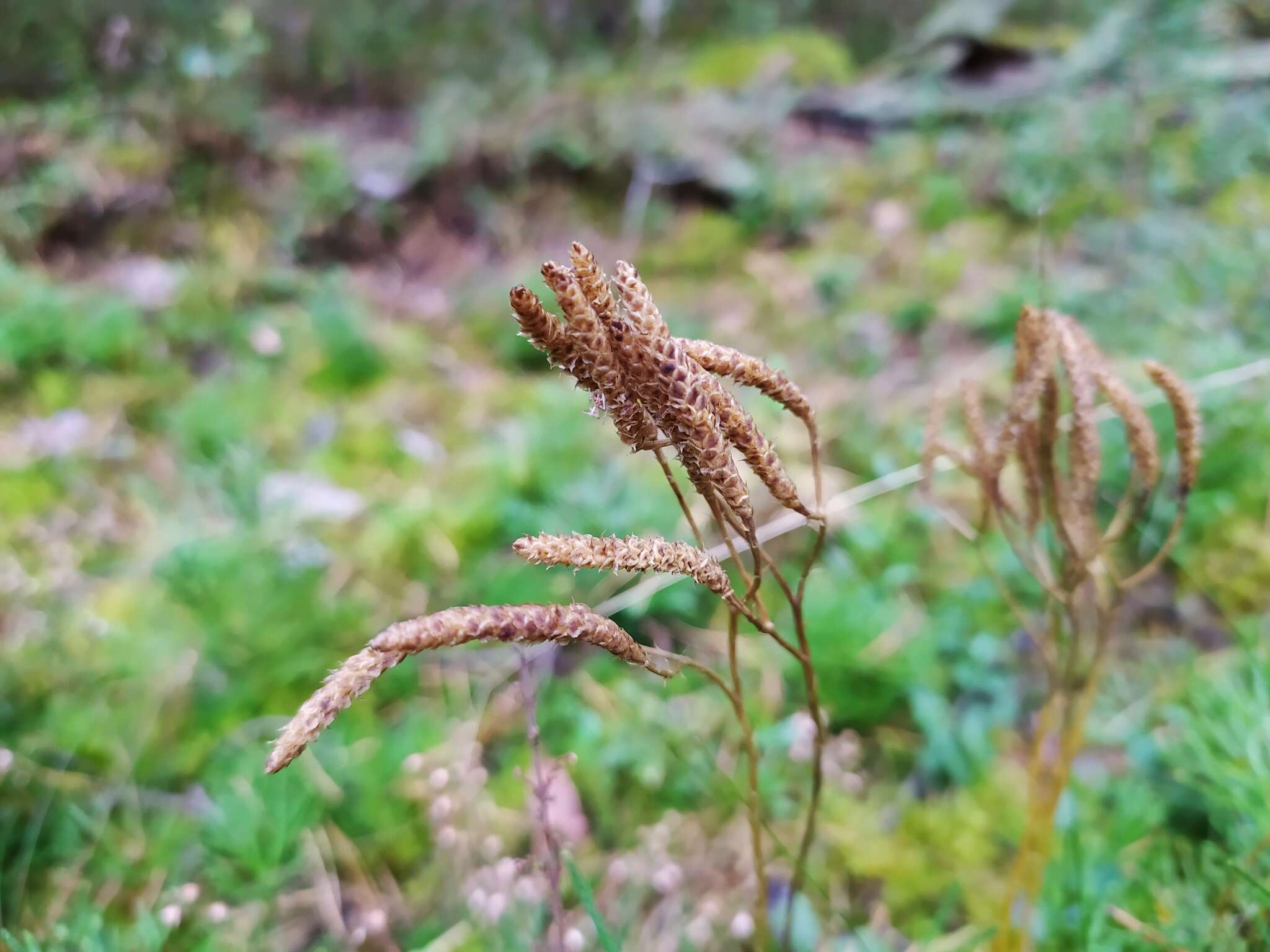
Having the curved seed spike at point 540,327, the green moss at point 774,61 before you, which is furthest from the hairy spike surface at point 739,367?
the green moss at point 774,61

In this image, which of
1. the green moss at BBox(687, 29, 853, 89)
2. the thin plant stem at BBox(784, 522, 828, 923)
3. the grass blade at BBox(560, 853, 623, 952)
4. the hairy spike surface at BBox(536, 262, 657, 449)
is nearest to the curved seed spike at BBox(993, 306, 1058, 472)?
the thin plant stem at BBox(784, 522, 828, 923)

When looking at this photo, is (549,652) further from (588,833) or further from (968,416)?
(968,416)

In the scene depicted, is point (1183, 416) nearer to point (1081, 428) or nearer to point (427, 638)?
point (1081, 428)

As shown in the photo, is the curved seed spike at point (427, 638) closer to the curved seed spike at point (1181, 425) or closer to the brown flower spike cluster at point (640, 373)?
the brown flower spike cluster at point (640, 373)

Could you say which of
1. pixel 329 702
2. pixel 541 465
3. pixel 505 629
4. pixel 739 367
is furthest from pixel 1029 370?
pixel 541 465

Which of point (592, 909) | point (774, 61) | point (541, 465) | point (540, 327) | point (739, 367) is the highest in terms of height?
point (540, 327)

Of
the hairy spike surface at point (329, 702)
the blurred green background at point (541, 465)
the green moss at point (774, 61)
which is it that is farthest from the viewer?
the green moss at point (774, 61)
